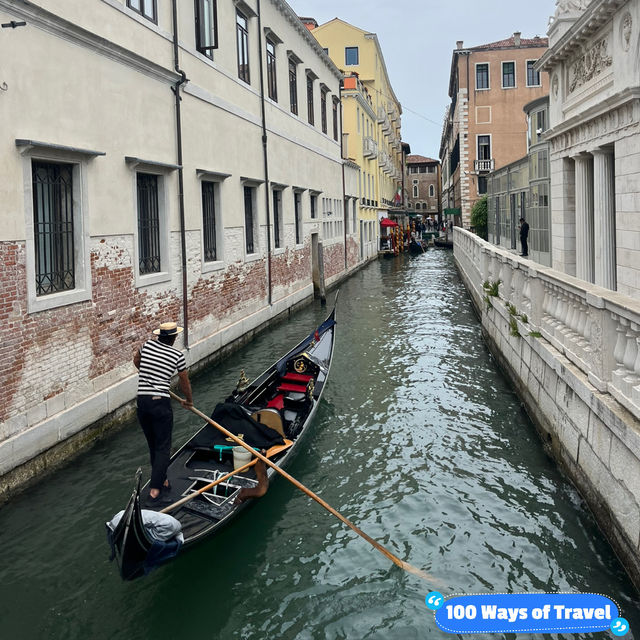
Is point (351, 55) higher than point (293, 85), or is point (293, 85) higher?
point (351, 55)

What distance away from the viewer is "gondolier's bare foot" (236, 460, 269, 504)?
205 inches

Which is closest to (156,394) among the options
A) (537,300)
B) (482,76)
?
(537,300)

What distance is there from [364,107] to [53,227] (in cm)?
2790

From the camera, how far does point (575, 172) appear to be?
1286 centimetres

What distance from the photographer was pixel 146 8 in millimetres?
9078

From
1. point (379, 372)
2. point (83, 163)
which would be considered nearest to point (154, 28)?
point (83, 163)

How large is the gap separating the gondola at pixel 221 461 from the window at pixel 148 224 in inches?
94.6

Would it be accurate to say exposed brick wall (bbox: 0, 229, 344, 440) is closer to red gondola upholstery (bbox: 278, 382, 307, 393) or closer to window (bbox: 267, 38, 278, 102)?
red gondola upholstery (bbox: 278, 382, 307, 393)

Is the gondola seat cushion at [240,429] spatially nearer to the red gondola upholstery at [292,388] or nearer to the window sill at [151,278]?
the red gondola upholstery at [292,388]

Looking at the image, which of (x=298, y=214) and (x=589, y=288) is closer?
(x=589, y=288)

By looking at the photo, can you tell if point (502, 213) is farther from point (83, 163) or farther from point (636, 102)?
point (83, 163)

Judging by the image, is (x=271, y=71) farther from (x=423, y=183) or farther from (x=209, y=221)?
(x=423, y=183)

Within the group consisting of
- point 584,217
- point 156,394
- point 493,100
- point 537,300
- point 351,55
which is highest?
point 351,55

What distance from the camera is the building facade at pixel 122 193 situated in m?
6.30
